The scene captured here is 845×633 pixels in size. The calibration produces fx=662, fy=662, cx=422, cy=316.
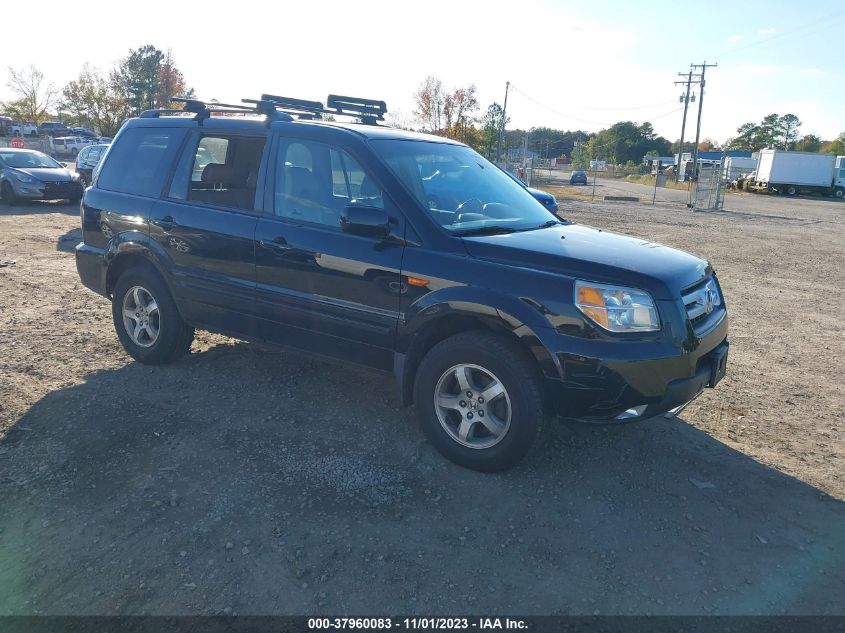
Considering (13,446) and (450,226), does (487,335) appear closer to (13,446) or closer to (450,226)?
(450,226)

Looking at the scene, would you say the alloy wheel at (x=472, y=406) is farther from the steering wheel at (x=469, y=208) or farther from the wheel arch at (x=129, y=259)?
the wheel arch at (x=129, y=259)

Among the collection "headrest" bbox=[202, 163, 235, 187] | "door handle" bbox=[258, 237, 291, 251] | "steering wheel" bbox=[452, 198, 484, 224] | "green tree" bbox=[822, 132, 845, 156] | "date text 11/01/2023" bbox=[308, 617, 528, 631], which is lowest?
"date text 11/01/2023" bbox=[308, 617, 528, 631]

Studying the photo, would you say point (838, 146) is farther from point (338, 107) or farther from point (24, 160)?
point (338, 107)

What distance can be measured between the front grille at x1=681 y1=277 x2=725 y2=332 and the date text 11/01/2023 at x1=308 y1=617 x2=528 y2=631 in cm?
199

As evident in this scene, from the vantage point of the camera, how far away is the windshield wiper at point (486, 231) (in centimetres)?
408

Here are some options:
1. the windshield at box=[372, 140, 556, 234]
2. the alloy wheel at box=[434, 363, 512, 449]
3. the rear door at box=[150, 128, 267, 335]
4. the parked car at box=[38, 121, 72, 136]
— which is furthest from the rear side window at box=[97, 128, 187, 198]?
the parked car at box=[38, 121, 72, 136]

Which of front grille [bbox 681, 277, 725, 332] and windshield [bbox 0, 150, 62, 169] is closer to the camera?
front grille [bbox 681, 277, 725, 332]

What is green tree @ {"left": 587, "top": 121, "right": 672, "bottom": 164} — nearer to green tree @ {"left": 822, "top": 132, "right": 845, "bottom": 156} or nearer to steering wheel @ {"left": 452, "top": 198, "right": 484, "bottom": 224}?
green tree @ {"left": 822, "top": 132, "right": 845, "bottom": 156}

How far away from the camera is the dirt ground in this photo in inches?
115

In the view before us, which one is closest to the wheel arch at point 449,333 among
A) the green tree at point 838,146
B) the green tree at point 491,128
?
the green tree at point 491,128

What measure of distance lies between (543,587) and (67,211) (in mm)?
17219

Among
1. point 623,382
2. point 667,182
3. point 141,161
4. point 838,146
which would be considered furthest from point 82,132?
point 838,146

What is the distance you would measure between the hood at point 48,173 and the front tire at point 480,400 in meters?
16.8

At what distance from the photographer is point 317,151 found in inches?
176
